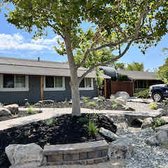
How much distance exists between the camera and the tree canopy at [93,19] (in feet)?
28.5

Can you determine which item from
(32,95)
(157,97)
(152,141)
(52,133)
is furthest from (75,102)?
(157,97)

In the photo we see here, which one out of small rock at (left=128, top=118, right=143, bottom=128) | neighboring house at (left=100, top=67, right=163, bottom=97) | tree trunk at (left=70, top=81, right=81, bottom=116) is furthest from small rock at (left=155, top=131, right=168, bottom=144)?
neighboring house at (left=100, top=67, right=163, bottom=97)

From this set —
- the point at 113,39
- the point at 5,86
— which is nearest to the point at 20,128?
the point at 113,39

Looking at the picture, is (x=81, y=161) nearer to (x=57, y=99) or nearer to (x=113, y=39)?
(x=113, y=39)

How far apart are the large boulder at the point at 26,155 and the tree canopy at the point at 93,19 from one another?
3.61 metres

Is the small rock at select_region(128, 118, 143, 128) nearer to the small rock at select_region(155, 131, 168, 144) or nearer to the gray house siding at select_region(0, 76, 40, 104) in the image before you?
the small rock at select_region(155, 131, 168, 144)

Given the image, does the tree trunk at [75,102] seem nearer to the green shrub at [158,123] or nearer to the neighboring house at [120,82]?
the green shrub at [158,123]

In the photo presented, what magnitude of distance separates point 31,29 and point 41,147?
18.3ft

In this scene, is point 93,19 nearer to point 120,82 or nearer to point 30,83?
point 30,83

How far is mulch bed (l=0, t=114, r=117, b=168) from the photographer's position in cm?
780

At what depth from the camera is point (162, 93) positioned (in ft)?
83.9

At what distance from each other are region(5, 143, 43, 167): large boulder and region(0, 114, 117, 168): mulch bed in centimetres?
27

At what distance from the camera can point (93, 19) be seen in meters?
9.77

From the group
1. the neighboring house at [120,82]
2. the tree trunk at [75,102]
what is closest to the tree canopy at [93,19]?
the tree trunk at [75,102]
